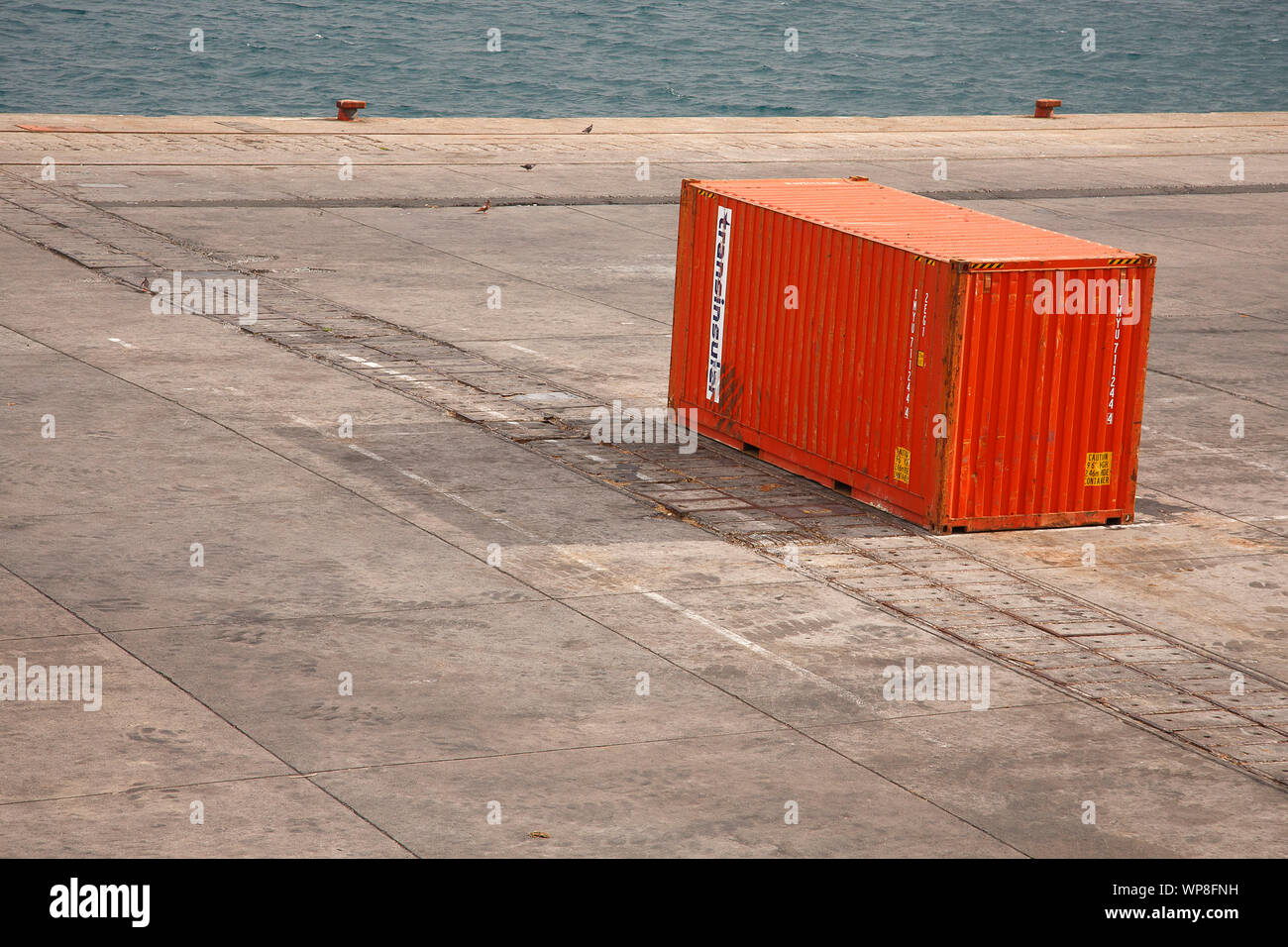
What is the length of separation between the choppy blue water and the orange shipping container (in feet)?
189

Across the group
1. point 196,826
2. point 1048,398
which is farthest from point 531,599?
point 1048,398

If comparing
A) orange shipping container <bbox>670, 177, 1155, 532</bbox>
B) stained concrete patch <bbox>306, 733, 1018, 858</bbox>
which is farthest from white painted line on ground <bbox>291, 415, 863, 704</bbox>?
orange shipping container <bbox>670, 177, 1155, 532</bbox>

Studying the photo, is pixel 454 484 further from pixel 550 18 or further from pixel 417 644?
pixel 550 18

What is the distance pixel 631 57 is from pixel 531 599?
84.7m

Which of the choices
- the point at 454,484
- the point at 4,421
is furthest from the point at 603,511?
the point at 4,421

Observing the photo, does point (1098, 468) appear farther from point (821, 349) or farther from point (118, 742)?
point (118, 742)

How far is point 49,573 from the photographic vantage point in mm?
13719

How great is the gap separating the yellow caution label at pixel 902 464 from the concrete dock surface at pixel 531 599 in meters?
0.43

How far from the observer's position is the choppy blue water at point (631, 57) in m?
78.8

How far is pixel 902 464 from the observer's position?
1609 cm

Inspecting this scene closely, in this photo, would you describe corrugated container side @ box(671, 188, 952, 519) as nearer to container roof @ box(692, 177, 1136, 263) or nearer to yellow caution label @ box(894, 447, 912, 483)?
yellow caution label @ box(894, 447, 912, 483)

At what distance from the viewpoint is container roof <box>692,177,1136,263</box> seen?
15.9m

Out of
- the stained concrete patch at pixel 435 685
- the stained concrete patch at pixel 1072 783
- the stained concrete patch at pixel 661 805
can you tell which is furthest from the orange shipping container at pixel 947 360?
the stained concrete patch at pixel 661 805

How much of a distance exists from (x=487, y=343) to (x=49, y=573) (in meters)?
9.10
